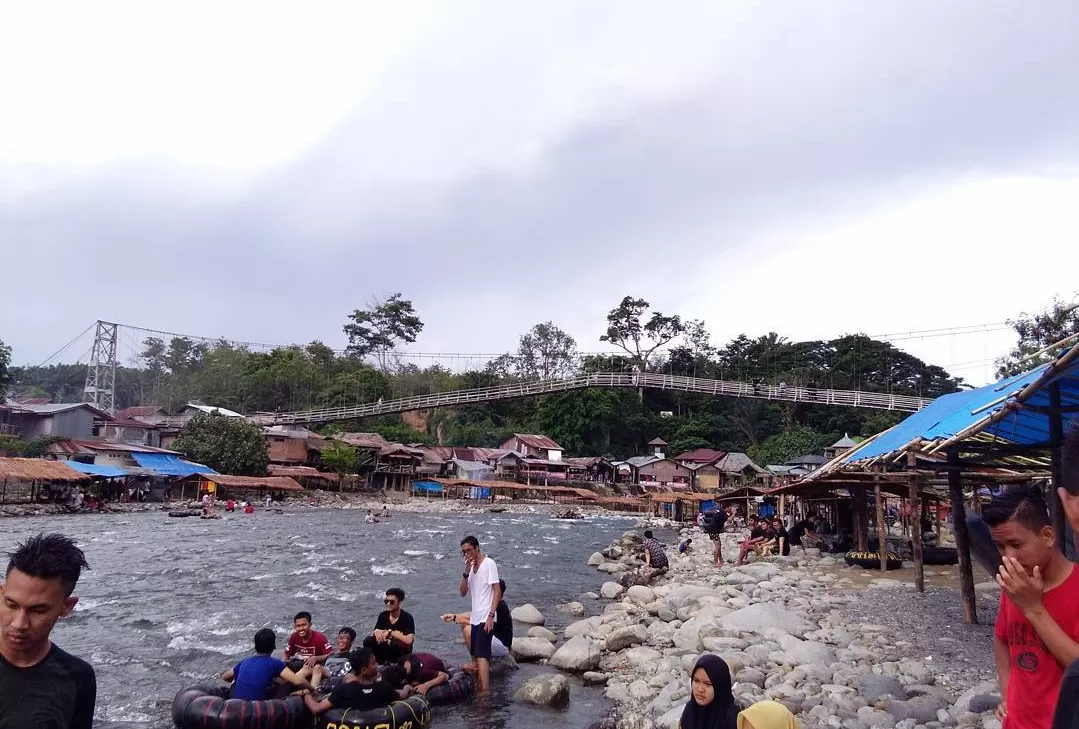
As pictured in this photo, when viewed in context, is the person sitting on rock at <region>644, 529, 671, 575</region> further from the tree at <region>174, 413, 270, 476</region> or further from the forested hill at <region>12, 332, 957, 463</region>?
the forested hill at <region>12, 332, 957, 463</region>

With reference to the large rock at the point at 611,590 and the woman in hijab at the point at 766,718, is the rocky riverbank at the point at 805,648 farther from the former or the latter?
the woman in hijab at the point at 766,718

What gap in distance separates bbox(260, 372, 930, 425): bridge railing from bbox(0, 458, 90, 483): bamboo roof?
94.5 ft

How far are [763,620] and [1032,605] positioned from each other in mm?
7801

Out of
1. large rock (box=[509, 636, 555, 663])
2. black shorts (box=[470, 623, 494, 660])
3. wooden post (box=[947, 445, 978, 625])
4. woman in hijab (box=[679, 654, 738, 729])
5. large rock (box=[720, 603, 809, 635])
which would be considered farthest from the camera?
large rock (box=[509, 636, 555, 663])

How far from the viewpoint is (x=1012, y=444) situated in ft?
30.6

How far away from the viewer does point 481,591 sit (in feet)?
27.6

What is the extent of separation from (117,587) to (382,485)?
4380 centimetres

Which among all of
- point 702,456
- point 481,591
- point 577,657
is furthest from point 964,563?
point 702,456

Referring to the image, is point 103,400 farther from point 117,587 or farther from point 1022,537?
point 1022,537

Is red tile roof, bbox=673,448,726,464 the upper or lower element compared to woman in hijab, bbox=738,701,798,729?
upper

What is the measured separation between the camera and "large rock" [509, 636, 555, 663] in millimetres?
10383

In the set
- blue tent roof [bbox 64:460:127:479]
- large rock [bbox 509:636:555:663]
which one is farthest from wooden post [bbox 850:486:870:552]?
blue tent roof [bbox 64:460:127:479]

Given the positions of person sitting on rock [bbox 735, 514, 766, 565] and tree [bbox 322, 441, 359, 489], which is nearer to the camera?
person sitting on rock [bbox 735, 514, 766, 565]

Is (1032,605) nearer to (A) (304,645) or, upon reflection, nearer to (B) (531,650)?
(A) (304,645)
